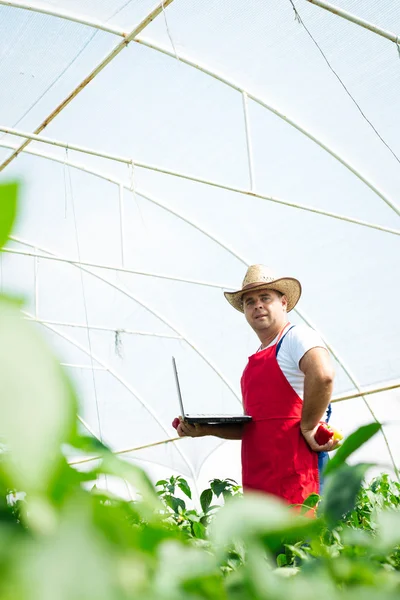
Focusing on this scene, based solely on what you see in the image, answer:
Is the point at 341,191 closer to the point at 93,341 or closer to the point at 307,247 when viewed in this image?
the point at 307,247

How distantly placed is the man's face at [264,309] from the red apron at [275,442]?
0.83 ft

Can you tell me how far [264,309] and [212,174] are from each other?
401 centimetres

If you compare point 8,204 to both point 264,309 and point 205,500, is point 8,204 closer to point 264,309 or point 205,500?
point 205,500

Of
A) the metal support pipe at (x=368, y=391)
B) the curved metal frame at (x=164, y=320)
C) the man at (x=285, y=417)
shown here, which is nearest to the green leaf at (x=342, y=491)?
the man at (x=285, y=417)

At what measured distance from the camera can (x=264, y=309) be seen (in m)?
3.49

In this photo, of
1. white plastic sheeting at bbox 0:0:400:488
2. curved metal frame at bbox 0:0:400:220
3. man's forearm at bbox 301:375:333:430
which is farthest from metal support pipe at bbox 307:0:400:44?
man's forearm at bbox 301:375:333:430

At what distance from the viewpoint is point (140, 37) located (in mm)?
5699

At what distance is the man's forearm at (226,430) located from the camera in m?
3.11

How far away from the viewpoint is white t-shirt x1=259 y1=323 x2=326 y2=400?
10.0 feet

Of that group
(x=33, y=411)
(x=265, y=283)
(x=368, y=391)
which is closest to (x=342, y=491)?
(x=33, y=411)

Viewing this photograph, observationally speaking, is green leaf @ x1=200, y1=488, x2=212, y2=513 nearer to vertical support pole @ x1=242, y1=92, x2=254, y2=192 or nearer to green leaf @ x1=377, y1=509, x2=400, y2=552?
green leaf @ x1=377, y1=509, x2=400, y2=552

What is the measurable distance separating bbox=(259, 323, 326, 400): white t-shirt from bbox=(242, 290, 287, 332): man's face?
0.92 ft

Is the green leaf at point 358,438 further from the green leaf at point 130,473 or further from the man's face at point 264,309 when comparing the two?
the man's face at point 264,309

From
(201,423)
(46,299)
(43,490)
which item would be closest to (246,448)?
(201,423)
